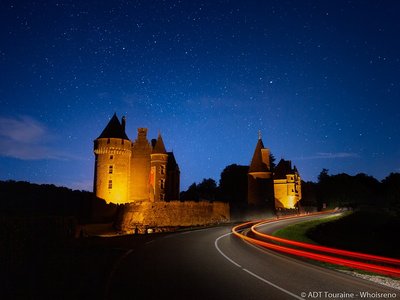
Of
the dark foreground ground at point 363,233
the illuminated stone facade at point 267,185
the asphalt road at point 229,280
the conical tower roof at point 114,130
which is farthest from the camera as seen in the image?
the illuminated stone facade at point 267,185

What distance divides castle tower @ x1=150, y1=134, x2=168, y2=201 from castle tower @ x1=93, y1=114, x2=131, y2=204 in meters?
3.91

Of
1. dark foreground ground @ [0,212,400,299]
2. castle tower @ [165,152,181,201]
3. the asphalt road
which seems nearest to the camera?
the asphalt road

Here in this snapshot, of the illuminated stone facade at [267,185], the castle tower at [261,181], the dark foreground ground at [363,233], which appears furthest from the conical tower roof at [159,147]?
the dark foreground ground at [363,233]

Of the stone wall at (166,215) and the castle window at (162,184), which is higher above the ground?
the castle window at (162,184)

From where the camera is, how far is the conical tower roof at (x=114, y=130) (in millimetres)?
54409

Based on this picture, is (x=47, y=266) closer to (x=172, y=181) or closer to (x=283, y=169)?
(x=172, y=181)

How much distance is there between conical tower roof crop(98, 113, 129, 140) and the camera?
54.4 metres

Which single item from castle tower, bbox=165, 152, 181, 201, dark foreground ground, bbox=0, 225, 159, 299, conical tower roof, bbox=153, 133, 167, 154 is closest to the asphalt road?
dark foreground ground, bbox=0, 225, 159, 299

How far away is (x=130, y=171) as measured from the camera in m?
54.9

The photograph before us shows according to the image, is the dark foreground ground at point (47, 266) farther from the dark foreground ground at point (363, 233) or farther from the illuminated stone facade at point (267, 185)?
the illuminated stone facade at point (267, 185)

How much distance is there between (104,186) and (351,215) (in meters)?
41.7

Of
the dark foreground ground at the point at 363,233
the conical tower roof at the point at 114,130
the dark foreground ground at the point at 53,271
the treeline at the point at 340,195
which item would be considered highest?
the conical tower roof at the point at 114,130

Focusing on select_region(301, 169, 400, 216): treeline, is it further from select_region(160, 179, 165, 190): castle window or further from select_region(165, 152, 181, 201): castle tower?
select_region(160, 179, 165, 190): castle window

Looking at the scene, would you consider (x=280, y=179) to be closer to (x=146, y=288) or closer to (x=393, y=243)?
(x=393, y=243)
